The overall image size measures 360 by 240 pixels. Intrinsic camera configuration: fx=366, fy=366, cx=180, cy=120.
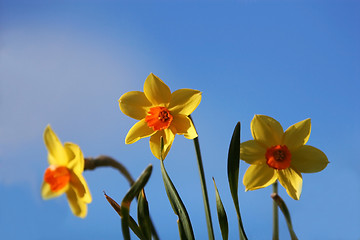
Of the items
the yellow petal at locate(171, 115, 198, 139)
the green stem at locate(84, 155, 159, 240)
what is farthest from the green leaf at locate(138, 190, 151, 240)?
the yellow petal at locate(171, 115, 198, 139)

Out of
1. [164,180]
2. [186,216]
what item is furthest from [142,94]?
[186,216]

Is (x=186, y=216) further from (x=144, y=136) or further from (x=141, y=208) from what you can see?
(x=144, y=136)

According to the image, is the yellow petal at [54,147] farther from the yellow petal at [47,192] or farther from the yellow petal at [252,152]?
the yellow petal at [252,152]

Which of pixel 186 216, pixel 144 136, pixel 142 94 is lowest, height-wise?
pixel 186 216

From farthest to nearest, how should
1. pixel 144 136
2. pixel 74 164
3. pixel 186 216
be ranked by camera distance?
pixel 144 136 < pixel 186 216 < pixel 74 164

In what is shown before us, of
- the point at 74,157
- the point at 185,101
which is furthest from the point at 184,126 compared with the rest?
the point at 74,157

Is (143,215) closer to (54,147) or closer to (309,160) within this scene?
(54,147)

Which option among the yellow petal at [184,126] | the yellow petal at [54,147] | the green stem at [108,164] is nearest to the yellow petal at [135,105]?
the yellow petal at [184,126]
